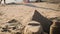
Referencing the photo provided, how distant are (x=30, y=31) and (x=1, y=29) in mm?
1355

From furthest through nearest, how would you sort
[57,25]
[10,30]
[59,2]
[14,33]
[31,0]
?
[31,0] → [59,2] → [10,30] → [14,33] → [57,25]

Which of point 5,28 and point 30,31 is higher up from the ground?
point 30,31

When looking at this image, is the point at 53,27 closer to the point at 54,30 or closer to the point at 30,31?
the point at 54,30

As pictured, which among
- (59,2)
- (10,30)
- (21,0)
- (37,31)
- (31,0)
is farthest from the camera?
(21,0)

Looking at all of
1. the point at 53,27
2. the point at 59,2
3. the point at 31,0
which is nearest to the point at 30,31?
the point at 53,27

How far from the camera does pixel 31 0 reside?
384 inches

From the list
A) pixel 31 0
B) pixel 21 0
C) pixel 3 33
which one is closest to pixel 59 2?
pixel 31 0

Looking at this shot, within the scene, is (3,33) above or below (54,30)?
below

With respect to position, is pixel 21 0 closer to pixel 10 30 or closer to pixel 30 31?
pixel 10 30

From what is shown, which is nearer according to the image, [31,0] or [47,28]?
[47,28]

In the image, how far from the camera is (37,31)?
9.35 feet

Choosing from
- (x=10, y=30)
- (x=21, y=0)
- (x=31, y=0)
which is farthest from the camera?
(x=21, y=0)

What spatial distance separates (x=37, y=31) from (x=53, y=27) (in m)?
0.42

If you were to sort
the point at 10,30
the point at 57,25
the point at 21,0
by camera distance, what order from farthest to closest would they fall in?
the point at 21,0 < the point at 10,30 < the point at 57,25
